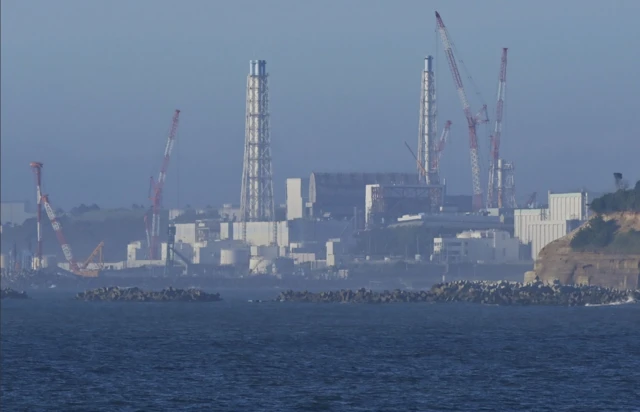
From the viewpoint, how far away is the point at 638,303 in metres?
116

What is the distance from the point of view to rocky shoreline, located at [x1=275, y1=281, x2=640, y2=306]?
390 ft

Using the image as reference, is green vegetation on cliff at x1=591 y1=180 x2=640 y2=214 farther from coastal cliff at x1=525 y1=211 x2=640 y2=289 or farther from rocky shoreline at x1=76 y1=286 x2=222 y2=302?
rocky shoreline at x1=76 y1=286 x2=222 y2=302

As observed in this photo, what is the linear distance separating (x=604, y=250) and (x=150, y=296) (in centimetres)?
4375

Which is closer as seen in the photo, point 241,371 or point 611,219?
point 241,371

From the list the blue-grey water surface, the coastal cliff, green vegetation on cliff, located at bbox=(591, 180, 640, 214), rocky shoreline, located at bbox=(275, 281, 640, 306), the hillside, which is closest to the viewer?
the blue-grey water surface

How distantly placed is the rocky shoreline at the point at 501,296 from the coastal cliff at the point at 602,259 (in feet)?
9.32

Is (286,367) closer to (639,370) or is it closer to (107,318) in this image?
(639,370)

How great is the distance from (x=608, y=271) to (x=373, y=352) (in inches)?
2587

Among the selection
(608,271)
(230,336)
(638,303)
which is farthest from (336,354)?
(608,271)

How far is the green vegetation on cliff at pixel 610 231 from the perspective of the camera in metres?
134

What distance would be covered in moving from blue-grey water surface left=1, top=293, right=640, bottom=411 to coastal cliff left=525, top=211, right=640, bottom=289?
2308 cm

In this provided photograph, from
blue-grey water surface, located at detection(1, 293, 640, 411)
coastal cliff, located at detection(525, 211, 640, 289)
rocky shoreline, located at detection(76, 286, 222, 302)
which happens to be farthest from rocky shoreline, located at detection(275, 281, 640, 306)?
blue-grey water surface, located at detection(1, 293, 640, 411)

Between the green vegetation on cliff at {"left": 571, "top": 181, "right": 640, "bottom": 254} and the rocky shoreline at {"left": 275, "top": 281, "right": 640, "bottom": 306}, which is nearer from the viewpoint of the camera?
the rocky shoreline at {"left": 275, "top": 281, "right": 640, "bottom": 306}

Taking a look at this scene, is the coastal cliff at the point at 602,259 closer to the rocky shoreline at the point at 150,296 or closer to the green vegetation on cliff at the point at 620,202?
the green vegetation on cliff at the point at 620,202
